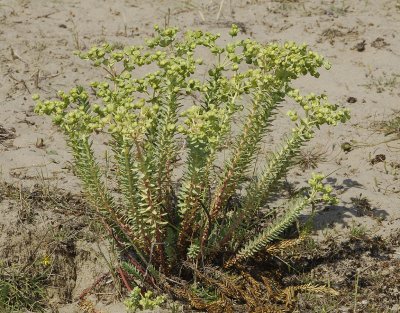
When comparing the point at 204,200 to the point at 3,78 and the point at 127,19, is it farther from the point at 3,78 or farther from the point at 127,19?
the point at 127,19

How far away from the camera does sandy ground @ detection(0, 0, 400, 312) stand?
4395mm

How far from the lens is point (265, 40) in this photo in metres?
6.21

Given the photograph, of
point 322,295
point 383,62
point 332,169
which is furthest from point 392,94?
point 322,295

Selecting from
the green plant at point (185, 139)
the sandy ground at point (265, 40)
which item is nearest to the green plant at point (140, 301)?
the green plant at point (185, 139)

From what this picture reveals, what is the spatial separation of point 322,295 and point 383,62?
9.72 ft

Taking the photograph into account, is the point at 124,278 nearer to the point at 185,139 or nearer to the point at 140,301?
Result: the point at 140,301

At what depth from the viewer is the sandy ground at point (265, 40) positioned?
4395 mm

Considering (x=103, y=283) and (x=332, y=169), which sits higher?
(x=332, y=169)

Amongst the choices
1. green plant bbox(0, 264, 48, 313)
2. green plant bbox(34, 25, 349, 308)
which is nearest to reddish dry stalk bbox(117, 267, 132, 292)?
green plant bbox(34, 25, 349, 308)

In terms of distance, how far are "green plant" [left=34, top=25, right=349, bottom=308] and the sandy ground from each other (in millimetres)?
687

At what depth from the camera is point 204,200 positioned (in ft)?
12.0

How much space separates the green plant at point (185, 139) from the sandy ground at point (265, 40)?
0.69m

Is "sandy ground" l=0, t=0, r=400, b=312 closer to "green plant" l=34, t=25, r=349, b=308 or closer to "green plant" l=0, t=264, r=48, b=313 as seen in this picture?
"green plant" l=0, t=264, r=48, b=313

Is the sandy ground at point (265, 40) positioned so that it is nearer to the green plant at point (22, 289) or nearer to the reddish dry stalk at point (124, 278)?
the green plant at point (22, 289)
